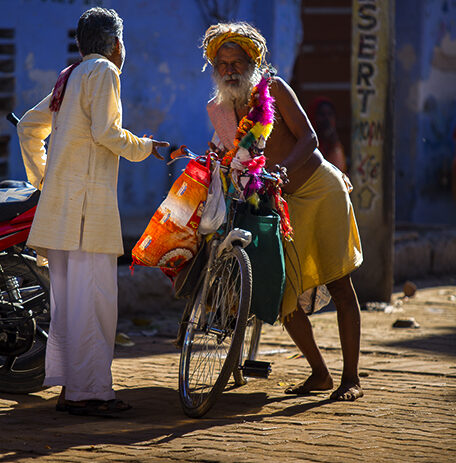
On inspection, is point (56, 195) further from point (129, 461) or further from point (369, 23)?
point (369, 23)

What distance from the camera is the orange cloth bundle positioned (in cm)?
459

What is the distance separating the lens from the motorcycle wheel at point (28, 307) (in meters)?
5.01

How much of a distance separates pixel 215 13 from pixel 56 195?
21.5 ft

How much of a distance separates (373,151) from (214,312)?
428 centimetres

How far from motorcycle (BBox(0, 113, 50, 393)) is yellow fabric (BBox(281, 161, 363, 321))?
1.28 meters

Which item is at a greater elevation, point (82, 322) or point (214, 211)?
point (214, 211)

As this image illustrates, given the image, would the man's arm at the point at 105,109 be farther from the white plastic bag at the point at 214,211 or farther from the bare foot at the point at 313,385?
the bare foot at the point at 313,385

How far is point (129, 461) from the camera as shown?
12.2 feet

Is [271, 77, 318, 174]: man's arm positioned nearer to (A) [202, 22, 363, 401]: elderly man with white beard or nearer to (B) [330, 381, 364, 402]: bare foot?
(A) [202, 22, 363, 401]: elderly man with white beard

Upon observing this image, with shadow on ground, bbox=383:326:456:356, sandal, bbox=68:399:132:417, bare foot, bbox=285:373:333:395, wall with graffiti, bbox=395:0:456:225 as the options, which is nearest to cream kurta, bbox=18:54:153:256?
sandal, bbox=68:399:132:417

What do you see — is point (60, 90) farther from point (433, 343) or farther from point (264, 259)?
point (433, 343)

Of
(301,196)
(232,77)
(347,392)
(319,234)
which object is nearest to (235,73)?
(232,77)

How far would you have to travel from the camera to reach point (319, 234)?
198 inches

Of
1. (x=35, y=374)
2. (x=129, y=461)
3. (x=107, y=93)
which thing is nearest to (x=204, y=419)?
(x=129, y=461)
